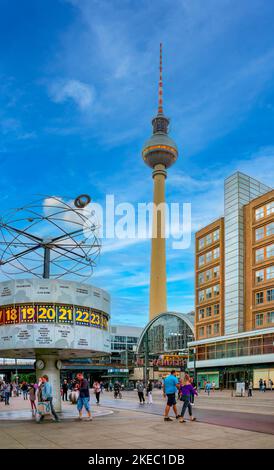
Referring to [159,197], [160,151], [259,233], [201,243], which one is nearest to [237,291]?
[259,233]

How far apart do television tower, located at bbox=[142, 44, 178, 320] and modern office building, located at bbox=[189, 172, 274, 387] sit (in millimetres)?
65102

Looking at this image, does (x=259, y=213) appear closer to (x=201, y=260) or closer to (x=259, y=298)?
(x=259, y=298)

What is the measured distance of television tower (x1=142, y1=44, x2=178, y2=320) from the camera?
476 feet

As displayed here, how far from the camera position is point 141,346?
352 ft

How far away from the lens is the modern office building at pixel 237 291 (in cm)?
6350

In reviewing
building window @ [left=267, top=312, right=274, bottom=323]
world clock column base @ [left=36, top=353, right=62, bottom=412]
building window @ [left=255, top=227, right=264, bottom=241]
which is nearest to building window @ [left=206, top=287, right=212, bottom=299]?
building window @ [left=255, top=227, right=264, bottom=241]

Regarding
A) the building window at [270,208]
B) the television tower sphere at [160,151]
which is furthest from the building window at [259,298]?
the television tower sphere at [160,151]

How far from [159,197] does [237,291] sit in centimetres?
8383

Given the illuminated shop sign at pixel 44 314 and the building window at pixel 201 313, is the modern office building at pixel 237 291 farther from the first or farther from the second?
the illuminated shop sign at pixel 44 314

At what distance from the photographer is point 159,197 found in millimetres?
150000

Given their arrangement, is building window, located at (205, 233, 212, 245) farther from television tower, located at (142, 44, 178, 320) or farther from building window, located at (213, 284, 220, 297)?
television tower, located at (142, 44, 178, 320)

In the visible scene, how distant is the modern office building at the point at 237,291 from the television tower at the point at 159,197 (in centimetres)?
6510
